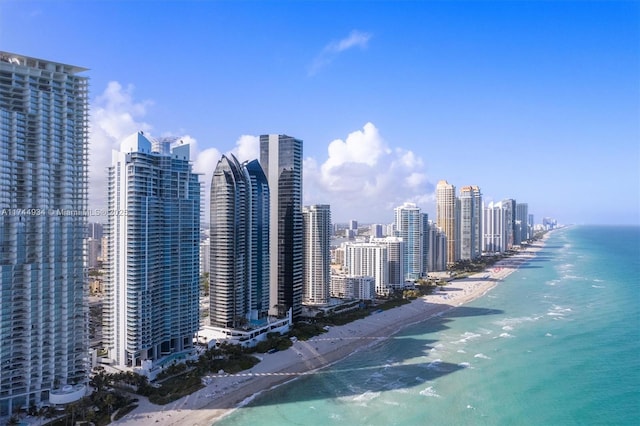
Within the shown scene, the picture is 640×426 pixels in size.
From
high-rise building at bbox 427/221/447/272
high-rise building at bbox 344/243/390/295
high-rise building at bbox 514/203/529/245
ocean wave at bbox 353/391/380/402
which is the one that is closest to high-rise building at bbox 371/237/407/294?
high-rise building at bbox 344/243/390/295

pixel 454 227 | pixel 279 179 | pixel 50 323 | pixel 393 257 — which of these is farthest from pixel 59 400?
pixel 454 227

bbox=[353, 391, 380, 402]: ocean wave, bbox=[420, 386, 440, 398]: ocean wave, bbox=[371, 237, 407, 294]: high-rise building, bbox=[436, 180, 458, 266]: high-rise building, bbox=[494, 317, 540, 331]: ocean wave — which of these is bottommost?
bbox=[353, 391, 380, 402]: ocean wave

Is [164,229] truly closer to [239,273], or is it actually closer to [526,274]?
[239,273]

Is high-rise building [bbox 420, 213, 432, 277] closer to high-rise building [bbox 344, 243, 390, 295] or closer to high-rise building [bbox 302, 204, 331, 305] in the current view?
high-rise building [bbox 344, 243, 390, 295]

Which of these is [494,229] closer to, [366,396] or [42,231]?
[366,396]

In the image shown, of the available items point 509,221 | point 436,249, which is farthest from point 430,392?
point 509,221

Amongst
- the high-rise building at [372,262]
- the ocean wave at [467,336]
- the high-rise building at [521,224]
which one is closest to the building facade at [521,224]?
the high-rise building at [521,224]
